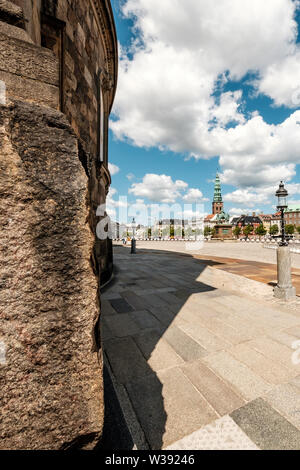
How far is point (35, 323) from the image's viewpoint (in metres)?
1.10

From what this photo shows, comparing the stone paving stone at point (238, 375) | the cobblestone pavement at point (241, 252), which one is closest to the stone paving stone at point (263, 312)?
the stone paving stone at point (238, 375)

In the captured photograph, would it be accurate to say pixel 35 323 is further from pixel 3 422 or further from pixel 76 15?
pixel 76 15

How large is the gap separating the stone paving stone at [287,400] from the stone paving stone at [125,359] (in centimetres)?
124

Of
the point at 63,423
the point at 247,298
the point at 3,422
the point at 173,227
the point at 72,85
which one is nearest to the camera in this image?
the point at 3,422

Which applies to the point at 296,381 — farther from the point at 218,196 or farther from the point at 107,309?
the point at 218,196

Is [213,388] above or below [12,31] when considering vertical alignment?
below

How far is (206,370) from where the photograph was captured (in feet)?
7.97

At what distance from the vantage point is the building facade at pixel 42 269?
1062 millimetres

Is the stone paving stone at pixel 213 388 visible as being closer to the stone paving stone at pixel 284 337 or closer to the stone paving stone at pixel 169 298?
the stone paving stone at pixel 284 337

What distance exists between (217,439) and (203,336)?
64.5 inches

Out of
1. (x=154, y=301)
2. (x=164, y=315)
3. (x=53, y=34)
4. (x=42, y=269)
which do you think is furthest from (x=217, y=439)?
(x=53, y=34)

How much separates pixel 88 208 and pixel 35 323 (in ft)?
2.26
